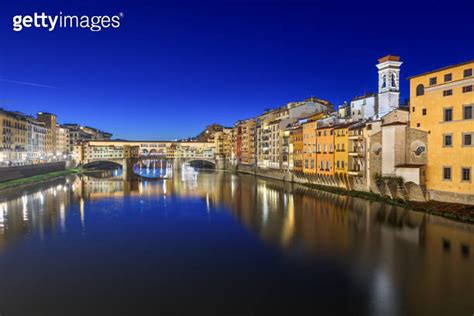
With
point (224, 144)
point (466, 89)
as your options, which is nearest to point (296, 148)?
point (466, 89)

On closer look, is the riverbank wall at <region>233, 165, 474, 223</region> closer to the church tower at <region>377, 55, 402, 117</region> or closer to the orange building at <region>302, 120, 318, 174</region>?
the orange building at <region>302, 120, 318, 174</region>

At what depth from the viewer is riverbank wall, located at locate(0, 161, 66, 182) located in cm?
4411

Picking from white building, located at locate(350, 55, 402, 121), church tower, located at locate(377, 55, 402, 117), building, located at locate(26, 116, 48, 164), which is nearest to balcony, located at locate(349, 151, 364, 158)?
white building, located at locate(350, 55, 402, 121)

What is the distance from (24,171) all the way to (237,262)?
154 ft

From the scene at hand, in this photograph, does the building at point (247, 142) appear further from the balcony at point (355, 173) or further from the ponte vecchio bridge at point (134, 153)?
the balcony at point (355, 173)

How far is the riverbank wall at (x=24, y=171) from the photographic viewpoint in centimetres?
4411

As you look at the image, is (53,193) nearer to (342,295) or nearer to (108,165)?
(342,295)

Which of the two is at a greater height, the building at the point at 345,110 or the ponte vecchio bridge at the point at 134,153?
the building at the point at 345,110

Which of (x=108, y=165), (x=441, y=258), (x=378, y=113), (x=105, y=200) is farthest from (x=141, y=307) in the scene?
(x=108, y=165)

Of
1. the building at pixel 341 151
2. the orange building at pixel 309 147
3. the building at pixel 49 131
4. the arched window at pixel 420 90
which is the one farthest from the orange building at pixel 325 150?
the building at pixel 49 131

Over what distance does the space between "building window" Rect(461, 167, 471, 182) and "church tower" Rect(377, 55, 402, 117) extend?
506 inches

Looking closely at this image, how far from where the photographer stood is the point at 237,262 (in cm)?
1486

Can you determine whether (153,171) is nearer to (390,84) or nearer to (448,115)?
(390,84)

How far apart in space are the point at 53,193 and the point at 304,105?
36.7m
